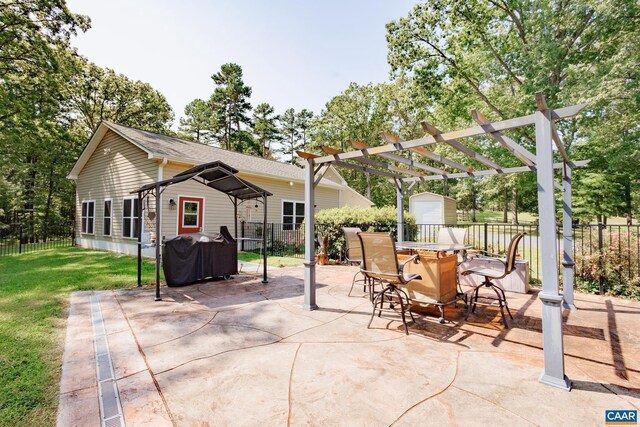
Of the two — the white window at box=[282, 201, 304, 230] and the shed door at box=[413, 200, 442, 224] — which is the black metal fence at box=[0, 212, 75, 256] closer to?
the white window at box=[282, 201, 304, 230]

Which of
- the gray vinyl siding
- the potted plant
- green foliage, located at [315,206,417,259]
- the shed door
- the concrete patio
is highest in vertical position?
the gray vinyl siding

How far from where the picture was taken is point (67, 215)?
20.7m

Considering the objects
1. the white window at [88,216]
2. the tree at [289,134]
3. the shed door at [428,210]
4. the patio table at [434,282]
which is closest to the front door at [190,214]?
the white window at [88,216]

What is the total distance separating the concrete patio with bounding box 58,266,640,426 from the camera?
2.04m

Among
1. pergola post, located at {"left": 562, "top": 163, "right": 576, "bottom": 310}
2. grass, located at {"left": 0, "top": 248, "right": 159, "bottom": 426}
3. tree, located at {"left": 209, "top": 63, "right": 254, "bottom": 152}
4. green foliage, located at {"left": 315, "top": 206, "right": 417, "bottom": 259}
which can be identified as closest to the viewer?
grass, located at {"left": 0, "top": 248, "right": 159, "bottom": 426}

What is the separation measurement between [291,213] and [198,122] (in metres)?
20.1

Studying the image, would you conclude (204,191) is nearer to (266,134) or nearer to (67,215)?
(67,215)

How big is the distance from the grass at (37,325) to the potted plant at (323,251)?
4533mm

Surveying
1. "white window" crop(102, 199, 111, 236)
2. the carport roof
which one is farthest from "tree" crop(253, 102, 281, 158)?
the carport roof

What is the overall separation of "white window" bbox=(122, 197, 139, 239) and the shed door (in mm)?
16627

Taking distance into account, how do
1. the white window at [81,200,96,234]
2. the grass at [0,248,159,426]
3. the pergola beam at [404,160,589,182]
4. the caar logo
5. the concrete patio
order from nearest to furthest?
the caar logo < the concrete patio < the grass at [0,248,159,426] < the pergola beam at [404,160,589,182] < the white window at [81,200,96,234]

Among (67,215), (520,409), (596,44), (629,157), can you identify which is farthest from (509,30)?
(67,215)

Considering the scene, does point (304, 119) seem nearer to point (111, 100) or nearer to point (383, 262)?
point (111, 100)

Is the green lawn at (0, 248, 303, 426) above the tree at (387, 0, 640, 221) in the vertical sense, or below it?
below
